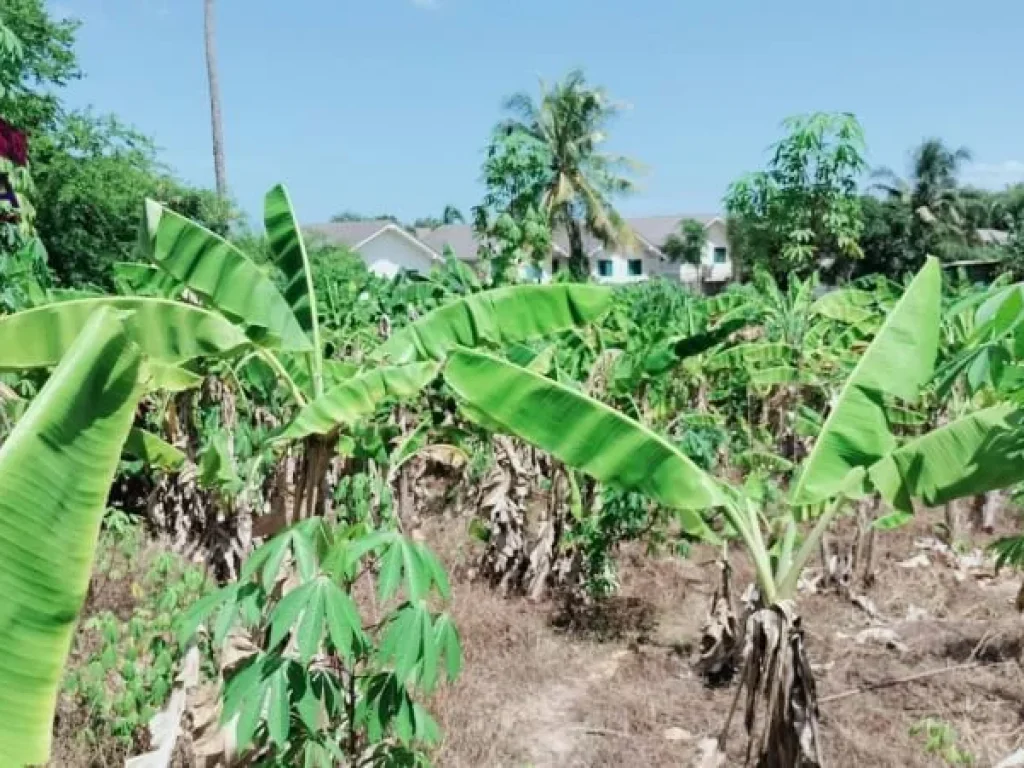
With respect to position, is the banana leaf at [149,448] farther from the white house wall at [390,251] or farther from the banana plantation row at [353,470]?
the white house wall at [390,251]

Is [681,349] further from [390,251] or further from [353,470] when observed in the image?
[390,251]

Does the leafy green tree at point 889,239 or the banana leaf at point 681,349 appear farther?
the leafy green tree at point 889,239

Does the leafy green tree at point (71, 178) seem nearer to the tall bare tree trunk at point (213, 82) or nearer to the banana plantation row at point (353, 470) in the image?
the tall bare tree trunk at point (213, 82)

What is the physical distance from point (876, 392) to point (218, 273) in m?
2.27

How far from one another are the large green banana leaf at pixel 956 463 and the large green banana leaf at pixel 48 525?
217 cm

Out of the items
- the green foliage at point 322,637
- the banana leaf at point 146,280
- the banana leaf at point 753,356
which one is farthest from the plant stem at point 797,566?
the banana leaf at point 753,356

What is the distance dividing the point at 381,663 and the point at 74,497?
968 mm

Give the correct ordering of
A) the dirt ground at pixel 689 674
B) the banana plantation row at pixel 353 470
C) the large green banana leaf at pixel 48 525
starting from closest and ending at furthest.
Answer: the large green banana leaf at pixel 48 525 < the banana plantation row at pixel 353 470 < the dirt ground at pixel 689 674

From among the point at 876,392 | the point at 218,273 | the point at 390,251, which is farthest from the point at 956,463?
the point at 390,251

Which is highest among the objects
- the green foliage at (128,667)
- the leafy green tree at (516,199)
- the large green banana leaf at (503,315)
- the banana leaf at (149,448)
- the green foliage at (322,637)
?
the leafy green tree at (516,199)

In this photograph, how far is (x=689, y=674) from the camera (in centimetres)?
450

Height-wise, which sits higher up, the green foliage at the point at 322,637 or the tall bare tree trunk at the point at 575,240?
the tall bare tree trunk at the point at 575,240

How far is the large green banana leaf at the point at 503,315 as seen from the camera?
3336 millimetres

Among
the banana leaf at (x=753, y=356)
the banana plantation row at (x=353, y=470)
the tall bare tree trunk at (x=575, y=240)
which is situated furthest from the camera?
the tall bare tree trunk at (x=575, y=240)
